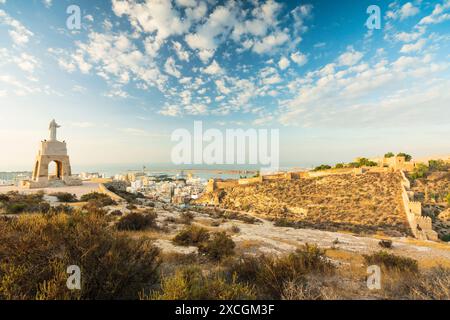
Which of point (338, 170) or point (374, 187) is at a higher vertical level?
point (338, 170)

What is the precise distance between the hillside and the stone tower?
21.7 metres

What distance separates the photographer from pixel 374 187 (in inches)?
1204

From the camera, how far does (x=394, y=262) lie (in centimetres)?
478

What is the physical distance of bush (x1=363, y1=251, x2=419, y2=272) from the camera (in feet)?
14.9

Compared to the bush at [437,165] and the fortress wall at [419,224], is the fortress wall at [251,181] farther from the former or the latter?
the bush at [437,165]

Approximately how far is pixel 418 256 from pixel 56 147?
26860 mm

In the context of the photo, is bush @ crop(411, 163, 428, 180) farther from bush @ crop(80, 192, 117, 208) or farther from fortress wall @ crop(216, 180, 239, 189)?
bush @ crop(80, 192, 117, 208)

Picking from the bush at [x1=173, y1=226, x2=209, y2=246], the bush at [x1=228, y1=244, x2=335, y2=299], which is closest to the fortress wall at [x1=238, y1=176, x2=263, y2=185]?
the bush at [x1=173, y1=226, x2=209, y2=246]

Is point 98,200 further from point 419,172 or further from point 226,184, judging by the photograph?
point 419,172

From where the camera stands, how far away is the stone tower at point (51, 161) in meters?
18.6

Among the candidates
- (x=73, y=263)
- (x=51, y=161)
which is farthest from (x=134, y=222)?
(x=51, y=161)

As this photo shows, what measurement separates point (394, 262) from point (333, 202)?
27.4 meters
